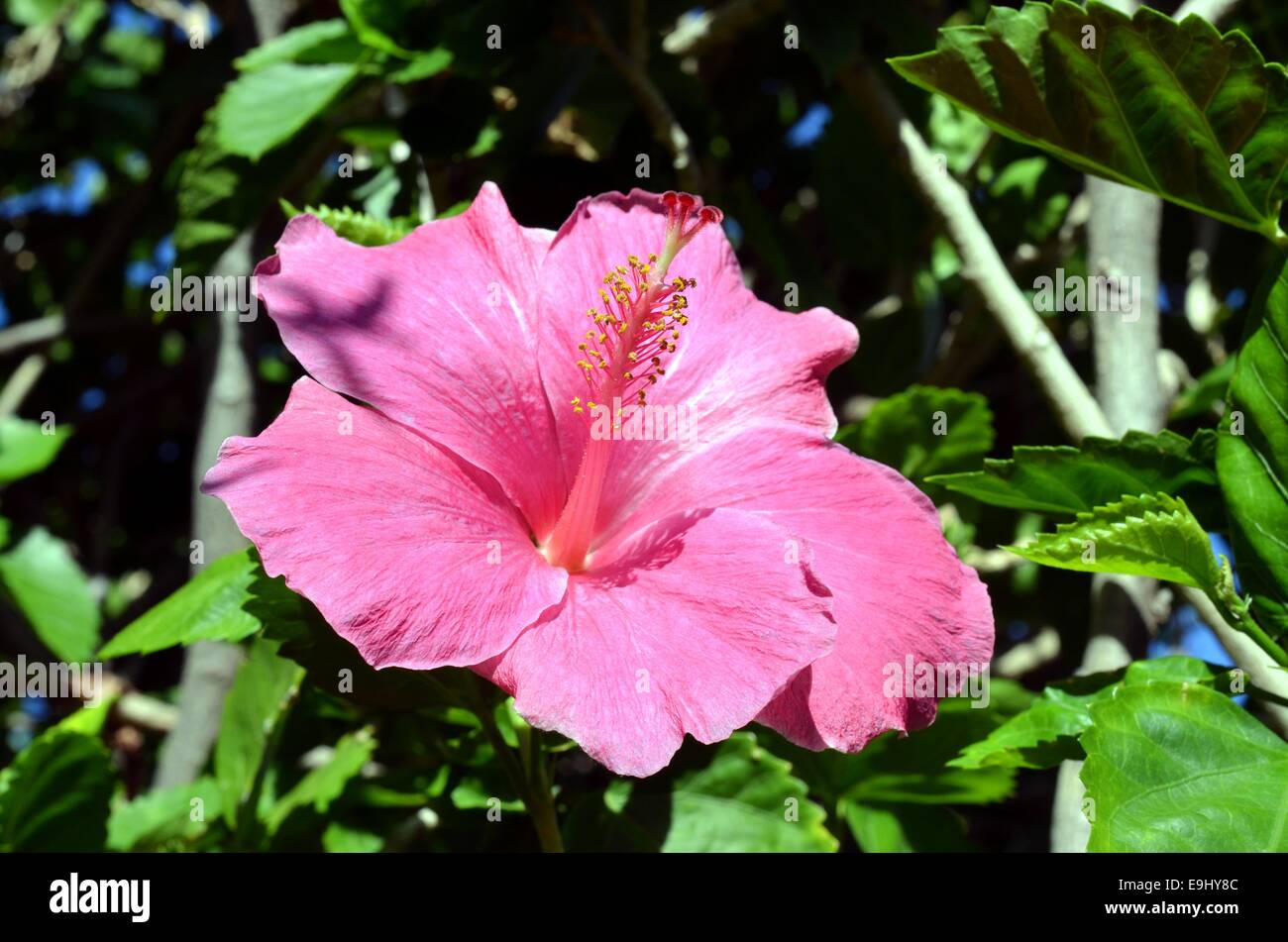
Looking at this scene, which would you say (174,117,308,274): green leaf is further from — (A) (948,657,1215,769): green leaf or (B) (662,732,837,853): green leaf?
(A) (948,657,1215,769): green leaf

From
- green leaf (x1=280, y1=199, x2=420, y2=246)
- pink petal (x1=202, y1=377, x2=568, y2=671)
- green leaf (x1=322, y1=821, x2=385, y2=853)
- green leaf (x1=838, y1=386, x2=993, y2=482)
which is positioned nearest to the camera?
pink petal (x1=202, y1=377, x2=568, y2=671)

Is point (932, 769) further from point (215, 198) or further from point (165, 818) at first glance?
point (215, 198)

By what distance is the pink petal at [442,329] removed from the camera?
1.05 meters

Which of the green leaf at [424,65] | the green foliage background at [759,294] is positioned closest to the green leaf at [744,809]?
the green foliage background at [759,294]

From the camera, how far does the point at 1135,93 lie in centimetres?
117

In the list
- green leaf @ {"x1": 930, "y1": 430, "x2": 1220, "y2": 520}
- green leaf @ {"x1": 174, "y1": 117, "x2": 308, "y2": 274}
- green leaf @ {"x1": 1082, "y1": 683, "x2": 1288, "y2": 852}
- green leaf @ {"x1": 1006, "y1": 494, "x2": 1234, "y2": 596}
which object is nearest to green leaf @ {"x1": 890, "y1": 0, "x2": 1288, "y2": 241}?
green leaf @ {"x1": 930, "y1": 430, "x2": 1220, "y2": 520}

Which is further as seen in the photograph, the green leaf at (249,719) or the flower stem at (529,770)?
the green leaf at (249,719)

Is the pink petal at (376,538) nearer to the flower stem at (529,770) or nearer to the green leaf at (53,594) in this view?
the flower stem at (529,770)

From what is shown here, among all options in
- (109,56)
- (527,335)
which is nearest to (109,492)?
(109,56)

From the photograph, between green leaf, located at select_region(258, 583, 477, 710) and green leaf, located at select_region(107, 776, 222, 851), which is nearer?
green leaf, located at select_region(258, 583, 477, 710)

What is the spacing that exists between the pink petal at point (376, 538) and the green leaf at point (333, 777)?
0.56m

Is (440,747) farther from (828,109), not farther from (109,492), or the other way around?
(109,492)

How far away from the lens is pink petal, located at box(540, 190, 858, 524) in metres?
1.19

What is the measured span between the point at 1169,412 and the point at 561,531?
3.16ft
